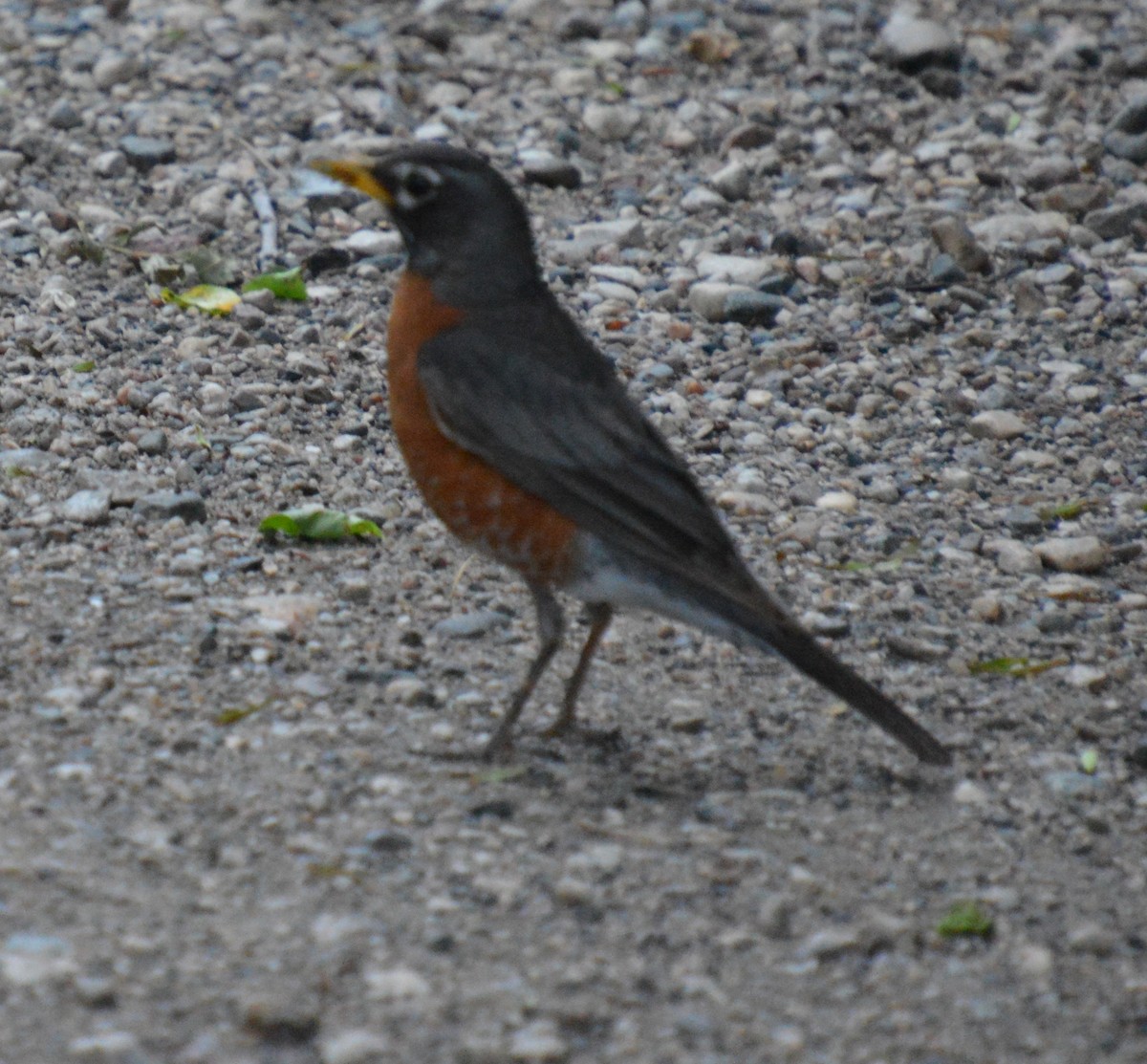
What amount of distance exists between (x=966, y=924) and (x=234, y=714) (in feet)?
5.95

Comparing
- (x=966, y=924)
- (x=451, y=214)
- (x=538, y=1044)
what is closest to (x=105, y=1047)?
(x=538, y=1044)

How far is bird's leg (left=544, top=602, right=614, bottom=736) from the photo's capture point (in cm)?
457

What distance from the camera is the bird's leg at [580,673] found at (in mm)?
4566

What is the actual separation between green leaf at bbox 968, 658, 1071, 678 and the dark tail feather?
26.7 inches

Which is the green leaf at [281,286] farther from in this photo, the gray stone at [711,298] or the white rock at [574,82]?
the white rock at [574,82]

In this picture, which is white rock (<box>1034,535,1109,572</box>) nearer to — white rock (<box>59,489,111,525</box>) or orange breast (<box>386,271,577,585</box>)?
orange breast (<box>386,271,577,585</box>)

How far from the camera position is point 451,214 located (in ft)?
15.2

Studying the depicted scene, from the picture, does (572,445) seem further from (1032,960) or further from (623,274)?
(623,274)

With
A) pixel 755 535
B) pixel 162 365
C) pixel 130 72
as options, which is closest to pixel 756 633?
pixel 755 535

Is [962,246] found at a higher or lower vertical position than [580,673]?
higher

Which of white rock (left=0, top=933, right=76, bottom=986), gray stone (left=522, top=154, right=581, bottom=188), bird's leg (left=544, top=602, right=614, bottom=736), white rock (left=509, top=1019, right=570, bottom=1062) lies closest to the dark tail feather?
→ bird's leg (left=544, top=602, right=614, bottom=736)

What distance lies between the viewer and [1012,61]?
872cm

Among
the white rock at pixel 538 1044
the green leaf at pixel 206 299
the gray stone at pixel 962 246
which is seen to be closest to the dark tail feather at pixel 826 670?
the white rock at pixel 538 1044

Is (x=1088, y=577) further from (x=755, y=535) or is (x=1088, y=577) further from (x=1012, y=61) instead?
(x=1012, y=61)
